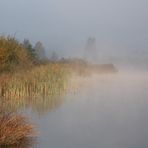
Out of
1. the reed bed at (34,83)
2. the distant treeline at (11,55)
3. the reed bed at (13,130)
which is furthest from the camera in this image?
the distant treeline at (11,55)

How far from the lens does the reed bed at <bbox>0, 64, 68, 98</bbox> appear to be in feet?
57.3

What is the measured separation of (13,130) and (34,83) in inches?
353

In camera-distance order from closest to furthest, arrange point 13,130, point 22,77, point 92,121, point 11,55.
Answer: point 13,130 < point 92,121 < point 22,77 < point 11,55

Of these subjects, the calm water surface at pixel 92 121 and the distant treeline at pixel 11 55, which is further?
the distant treeline at pixel 11 55

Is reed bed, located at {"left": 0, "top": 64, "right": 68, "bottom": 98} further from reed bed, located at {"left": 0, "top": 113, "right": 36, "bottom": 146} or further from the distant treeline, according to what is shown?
reed bed, located at {"left": 0, "top": 113, "right": 36, "bottom": 146}

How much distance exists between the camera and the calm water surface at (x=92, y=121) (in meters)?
11.1

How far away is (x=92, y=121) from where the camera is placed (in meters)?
13.8

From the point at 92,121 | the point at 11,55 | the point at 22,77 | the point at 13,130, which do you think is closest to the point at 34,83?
the point at 22,77

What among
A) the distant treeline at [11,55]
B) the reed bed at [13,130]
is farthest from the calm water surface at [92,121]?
the distant treeline at [11,55]

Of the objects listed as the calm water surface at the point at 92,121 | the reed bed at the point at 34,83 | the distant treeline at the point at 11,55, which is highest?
the distant treeline at the point at 11,55

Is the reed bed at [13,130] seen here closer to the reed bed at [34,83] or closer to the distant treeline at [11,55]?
the reed bed at [34,83]

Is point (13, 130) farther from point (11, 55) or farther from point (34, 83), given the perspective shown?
point (11, 55)

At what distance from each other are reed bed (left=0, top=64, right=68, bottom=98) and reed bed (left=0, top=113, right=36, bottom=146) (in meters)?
6.83

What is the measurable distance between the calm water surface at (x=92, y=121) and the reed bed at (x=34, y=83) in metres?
0.86
